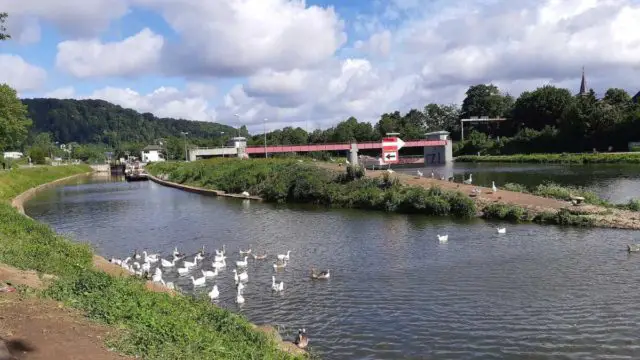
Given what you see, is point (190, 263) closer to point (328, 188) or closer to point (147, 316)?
point (147, 316)

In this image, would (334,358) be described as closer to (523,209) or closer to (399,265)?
(399,265)

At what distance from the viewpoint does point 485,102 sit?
6432 inches

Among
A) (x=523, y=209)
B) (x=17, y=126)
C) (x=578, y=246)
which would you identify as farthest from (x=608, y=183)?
(x=17, y=126)

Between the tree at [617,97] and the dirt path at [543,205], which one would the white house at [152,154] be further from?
the dirt path at [543,205]

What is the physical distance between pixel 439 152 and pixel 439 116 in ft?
161

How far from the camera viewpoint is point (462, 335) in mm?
14500

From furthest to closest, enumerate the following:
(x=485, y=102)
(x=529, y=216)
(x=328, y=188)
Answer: (x=485, y=102), (x=328, y=188), (x=529, y=216)

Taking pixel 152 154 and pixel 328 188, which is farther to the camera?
pixel 152 154

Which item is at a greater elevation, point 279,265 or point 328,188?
point 328,188

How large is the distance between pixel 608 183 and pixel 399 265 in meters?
38.3

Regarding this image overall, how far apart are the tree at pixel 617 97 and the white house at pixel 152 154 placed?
128108mm

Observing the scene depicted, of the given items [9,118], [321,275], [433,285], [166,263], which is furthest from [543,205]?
[9,118]

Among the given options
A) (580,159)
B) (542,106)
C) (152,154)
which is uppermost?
(542,106)

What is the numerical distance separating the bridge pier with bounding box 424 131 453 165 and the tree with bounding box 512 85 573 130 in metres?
19.7
